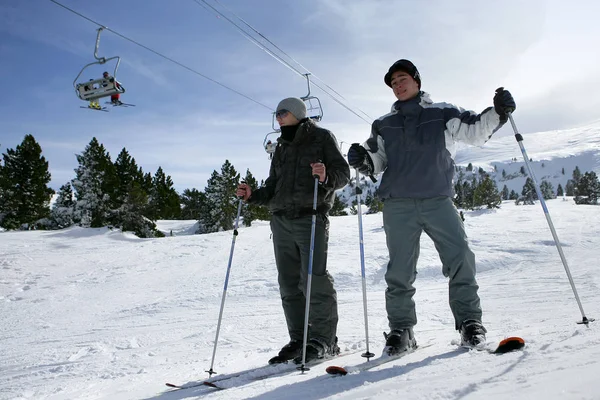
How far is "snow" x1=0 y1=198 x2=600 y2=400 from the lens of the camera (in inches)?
75.5

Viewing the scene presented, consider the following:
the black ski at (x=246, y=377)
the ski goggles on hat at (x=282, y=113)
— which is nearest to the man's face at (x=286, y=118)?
Answer: the ski goggles on hat at (x=282, y=113)

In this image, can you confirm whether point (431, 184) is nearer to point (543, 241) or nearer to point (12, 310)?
point (12, 310)

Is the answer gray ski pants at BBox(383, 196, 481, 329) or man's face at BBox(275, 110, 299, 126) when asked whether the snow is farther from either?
man's face at BBox(275, 110, 299, 126)

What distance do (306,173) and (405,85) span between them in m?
1.12

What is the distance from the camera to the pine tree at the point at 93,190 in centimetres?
3344

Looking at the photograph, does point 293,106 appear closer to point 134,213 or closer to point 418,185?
point 418,185

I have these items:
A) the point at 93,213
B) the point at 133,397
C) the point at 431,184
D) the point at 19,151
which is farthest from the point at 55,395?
the point at 19,151

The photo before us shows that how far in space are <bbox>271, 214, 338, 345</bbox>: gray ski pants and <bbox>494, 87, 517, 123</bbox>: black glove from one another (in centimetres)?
160

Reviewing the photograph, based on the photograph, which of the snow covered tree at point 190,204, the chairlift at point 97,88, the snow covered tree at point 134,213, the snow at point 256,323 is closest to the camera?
the snow at point 256,323

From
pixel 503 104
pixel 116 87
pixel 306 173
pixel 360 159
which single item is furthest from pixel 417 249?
pixel 116 87

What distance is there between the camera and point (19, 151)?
1372 inches

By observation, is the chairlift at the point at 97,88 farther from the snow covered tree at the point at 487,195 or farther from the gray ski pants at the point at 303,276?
the snow covered tree at the point at 487,195

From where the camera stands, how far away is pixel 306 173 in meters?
3.52

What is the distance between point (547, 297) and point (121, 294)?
8407 millimetres
